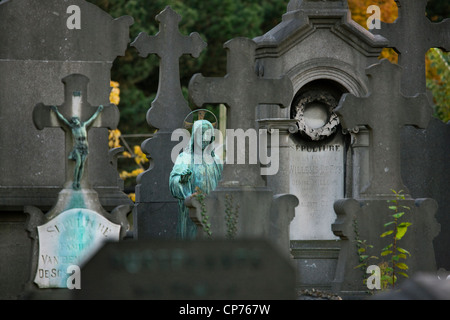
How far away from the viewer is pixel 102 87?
12641mm

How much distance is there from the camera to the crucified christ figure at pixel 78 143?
→ 35.6 feet

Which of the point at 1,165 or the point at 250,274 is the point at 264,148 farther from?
the point at 250,274

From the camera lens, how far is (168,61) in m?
15.9

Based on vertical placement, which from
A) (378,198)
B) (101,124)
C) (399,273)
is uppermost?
(101,124)

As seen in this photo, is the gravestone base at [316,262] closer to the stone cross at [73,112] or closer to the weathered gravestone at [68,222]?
the weathered gravestone at [68,222]

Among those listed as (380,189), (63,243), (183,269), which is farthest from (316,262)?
(183,269)

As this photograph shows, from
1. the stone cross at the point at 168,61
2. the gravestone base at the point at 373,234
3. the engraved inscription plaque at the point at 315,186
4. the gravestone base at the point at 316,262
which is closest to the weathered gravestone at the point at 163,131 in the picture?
the stone cross at the point at 168,61

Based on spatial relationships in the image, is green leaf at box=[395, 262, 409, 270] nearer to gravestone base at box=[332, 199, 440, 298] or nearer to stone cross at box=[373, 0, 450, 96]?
gravestone base at box=[332, 199, 440, 298]
